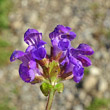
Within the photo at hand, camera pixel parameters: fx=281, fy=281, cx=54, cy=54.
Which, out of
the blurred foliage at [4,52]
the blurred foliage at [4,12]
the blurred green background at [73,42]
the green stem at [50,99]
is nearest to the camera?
the green stem at [50,99]

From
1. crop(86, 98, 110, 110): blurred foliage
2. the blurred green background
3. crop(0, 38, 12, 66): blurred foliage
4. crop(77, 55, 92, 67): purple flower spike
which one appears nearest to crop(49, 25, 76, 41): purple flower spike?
crop(77, 55, 92, 67): purple flower spike

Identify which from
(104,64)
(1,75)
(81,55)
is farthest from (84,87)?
(81,55)

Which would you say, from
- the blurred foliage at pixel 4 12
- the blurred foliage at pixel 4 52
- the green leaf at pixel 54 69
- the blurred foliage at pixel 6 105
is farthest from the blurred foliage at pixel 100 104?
the green leaf at pixel 54 69

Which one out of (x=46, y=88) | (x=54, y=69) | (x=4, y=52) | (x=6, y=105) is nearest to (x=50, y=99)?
(x=46, y=88)

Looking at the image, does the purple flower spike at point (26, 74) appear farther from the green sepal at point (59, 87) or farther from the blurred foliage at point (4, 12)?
the blurred foliage at point (4, 12)

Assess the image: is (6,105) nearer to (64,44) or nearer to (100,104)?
(100,104)

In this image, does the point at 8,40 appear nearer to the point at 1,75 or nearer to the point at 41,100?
the point at 1,75
